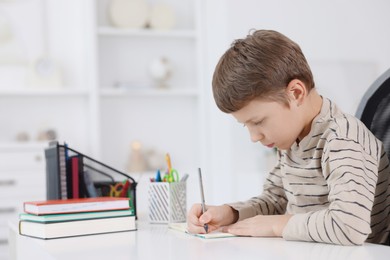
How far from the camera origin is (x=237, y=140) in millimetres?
3588

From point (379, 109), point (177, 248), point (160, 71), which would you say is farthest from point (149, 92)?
point (177, 248)

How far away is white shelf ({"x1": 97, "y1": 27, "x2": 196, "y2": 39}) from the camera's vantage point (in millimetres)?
3719

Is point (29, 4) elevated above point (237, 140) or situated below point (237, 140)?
above

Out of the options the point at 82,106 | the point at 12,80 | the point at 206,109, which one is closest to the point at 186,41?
the point at 206,109

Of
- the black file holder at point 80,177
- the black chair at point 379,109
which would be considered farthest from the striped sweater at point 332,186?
the black file holder at point 80,177

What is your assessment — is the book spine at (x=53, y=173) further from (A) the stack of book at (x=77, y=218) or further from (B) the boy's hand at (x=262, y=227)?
(B) the boy's hand at (x=262, y=227)

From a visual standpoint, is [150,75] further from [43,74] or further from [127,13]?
[43,74]

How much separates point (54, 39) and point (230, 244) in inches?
119

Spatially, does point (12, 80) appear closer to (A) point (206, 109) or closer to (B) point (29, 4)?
(B) point (29, 4)

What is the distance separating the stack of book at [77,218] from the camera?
1.26m

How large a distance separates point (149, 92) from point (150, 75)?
19cm

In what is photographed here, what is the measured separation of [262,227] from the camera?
1.13 meters

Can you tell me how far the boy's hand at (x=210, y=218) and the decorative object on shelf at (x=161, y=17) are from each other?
2706mm

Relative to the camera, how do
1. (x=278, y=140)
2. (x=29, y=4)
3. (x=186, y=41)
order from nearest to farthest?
(x=278, y=140) < (x=29, y=4) < (x=186, y=41)
